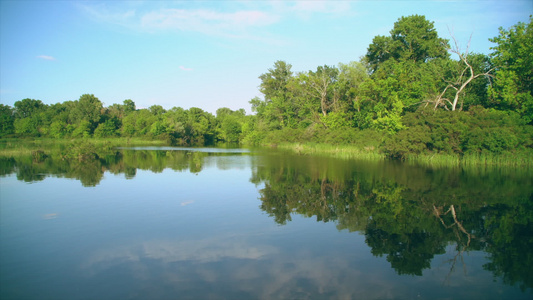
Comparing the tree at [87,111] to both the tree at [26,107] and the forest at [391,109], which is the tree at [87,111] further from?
the tree at [26,107]

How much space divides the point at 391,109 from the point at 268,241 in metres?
32.1

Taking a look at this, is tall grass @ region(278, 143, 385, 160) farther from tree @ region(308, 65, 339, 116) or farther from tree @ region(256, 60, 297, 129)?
tree @ region(256, 60, 297, 129)

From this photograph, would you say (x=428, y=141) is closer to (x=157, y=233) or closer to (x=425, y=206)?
(x=425, y=206)

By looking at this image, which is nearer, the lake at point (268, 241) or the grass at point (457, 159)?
the lake at point (268, 241)

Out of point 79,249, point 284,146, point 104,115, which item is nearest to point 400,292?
point 79,249

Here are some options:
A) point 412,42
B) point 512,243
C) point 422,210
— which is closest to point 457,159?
point 422,210

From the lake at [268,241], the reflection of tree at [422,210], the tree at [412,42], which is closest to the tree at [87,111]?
the tree at [412,42]

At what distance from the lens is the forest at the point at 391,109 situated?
25812 mm

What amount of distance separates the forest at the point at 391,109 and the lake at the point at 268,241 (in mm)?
10538

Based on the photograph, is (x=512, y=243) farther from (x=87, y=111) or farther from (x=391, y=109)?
(x=87, y=111)

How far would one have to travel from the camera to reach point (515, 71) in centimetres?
2739

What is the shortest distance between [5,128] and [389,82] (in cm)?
8212

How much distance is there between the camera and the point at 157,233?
30.1 ft

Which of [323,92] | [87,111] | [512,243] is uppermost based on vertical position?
[323,92]
